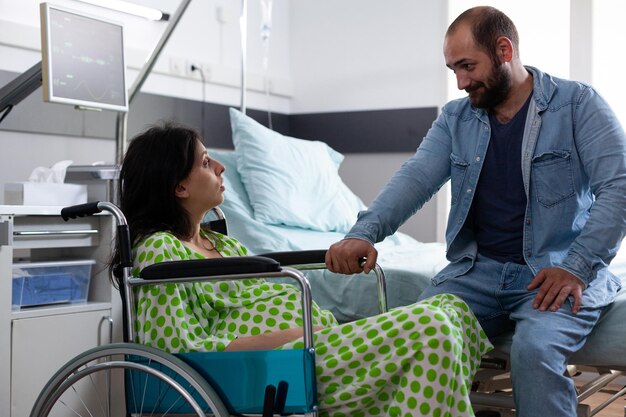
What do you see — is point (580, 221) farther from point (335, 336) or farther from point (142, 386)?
point (142, 386)

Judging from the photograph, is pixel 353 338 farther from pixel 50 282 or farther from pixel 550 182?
pixel 50 282

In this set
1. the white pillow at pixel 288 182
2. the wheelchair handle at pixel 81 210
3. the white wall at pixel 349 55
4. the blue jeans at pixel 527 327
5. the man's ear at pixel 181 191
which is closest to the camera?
the blue jeans at pixel 527 327

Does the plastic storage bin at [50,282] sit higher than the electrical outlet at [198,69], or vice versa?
the electrical outlet at [198,69]

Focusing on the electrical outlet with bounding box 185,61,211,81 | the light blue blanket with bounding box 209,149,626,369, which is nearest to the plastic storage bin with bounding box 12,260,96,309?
the light blue blanket with bounding box 209,149,626,369

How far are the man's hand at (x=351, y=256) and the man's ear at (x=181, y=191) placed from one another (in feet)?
1.13

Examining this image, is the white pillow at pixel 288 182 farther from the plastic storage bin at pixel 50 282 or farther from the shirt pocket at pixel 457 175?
the shirt pocket at pixel 457 175

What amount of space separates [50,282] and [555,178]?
130 centimetres

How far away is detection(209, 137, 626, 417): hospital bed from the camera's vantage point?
5.90ft

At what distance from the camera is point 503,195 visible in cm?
192

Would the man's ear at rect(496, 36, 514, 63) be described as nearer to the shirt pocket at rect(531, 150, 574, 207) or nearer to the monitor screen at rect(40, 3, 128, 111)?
the shirt pocket at rect(531, 150, 574, 207)

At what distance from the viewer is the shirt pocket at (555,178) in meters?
1.85

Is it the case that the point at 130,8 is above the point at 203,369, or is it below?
above

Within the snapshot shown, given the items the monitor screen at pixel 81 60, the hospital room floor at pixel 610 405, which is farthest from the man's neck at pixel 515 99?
the hospital room floor at pixel 610 405

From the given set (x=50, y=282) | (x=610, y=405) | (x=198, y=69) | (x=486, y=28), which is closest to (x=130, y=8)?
(x=198, y=69)
